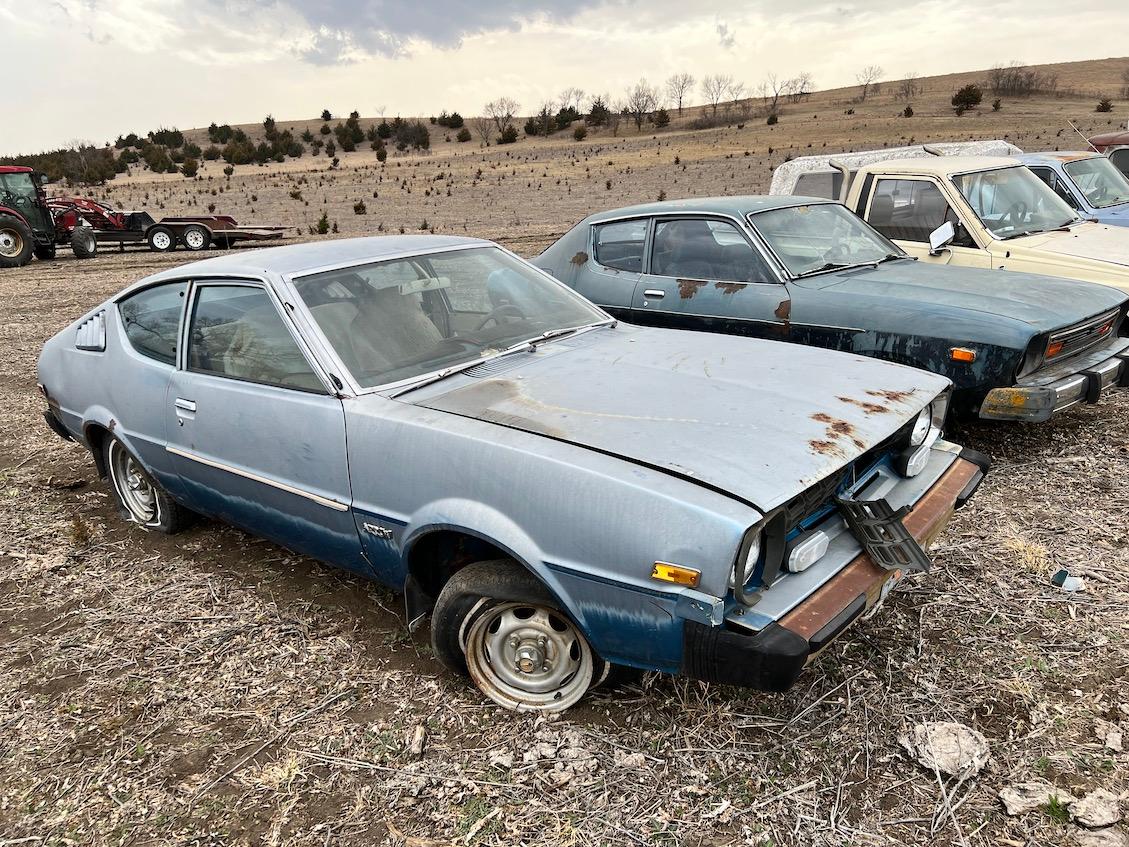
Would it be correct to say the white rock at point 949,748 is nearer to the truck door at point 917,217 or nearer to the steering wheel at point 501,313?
the steering wheel at point 501,313

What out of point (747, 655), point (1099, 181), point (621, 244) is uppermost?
point (1099, 181)

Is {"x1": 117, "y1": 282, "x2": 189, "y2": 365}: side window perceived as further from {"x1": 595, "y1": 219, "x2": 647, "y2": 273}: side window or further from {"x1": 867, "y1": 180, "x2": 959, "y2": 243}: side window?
{"x1": 867, "y1": 180, "x2": 959, "y2": 243}: side window

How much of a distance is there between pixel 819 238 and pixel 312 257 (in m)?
3.63

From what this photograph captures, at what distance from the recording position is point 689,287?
5352mm

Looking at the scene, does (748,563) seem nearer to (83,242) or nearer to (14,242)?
(83,242)

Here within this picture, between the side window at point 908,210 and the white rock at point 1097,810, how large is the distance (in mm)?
4911

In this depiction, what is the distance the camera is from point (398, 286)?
3.30m

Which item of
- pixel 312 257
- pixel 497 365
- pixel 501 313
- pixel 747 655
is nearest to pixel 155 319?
pixel 312 257

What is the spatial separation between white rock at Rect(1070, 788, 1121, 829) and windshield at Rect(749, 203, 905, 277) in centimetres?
346

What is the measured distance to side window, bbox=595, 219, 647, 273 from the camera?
571 cm

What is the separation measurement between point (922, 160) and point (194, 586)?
661 centimetres

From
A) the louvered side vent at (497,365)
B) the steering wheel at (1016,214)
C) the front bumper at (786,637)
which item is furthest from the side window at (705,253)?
the front bumper at (786,637)

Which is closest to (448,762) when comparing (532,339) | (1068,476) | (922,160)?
(532,339)

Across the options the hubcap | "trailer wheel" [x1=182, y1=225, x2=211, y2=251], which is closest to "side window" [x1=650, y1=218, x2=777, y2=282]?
"trailer wheel" [x1=182, y1=225, x2=211, y2=251]
